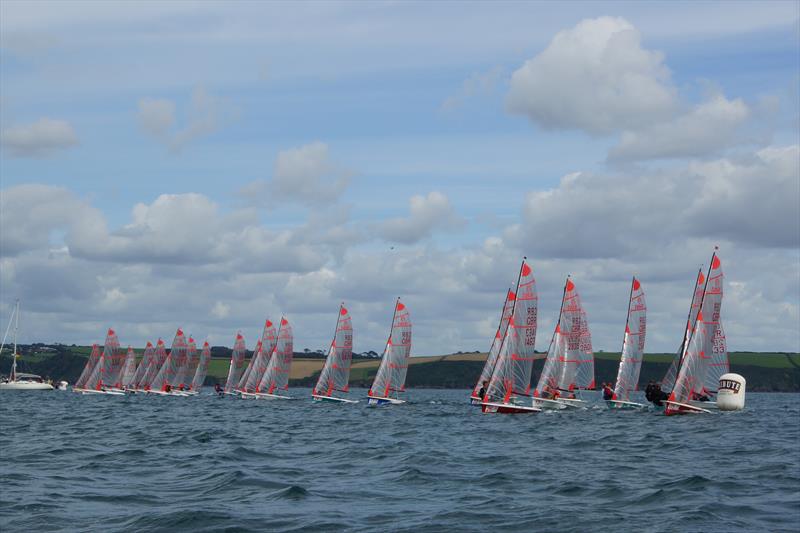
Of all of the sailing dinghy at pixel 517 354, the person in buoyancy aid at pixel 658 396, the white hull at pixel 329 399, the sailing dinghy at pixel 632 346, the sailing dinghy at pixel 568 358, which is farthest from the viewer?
the white hull at pixel 329 399

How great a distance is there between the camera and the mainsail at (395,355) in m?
91.8

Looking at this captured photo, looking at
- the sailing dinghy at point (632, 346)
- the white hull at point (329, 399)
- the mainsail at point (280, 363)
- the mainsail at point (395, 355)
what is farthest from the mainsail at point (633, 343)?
the mainsail at point (280, 363)

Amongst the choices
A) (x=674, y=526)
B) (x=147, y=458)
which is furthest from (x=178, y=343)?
(x=674, y=526)

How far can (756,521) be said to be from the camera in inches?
918

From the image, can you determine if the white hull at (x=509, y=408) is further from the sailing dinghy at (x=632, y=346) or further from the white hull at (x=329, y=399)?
the white hull at (x=329, y=399)

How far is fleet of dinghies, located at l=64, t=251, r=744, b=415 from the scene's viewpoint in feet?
234

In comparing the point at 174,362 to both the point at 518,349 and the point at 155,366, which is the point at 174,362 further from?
the point at 518,349

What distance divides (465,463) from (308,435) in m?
17.5

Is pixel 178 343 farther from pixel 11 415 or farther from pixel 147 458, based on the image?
pixel 147 458

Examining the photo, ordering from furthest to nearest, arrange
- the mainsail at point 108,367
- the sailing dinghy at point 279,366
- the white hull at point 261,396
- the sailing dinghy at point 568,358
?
the mainsail at point 108,367
the sailing dinghy at point 279,366
the white hull at point 261,396
the sailing dinghy at point 568,358

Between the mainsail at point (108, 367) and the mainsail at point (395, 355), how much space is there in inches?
2963

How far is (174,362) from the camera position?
14888 centimetres

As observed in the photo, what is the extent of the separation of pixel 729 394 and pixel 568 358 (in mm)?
16293

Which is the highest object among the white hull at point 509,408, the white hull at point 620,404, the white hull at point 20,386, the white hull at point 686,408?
the white hull at point 686,408
